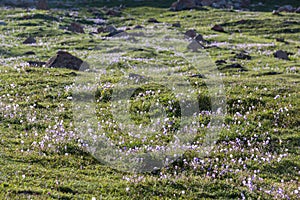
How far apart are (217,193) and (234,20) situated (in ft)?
169

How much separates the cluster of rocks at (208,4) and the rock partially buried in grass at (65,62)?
5028 centimetres

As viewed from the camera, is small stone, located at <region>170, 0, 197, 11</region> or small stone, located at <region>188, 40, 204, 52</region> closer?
small stone, located at <region>188, 40, 204, 52</region>

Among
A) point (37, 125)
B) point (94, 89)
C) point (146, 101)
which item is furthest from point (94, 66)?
point (37, 125)

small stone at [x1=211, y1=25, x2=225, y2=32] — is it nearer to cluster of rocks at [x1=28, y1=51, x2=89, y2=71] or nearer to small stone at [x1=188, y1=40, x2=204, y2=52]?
small stone at [x1=188, y1=40, x2=204, y2=52]

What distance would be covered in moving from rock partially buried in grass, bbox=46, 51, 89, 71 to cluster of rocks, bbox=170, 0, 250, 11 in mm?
50284

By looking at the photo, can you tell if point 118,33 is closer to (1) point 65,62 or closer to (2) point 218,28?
(2) point 218,28

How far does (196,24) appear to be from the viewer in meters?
59.8

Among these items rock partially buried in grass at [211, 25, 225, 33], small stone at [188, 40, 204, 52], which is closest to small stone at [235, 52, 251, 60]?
small stone at [188, 40, 204, 52]

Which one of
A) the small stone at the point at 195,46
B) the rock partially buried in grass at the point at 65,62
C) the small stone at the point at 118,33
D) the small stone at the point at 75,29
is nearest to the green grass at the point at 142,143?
the rock partially buried in grass at the point at 65,62

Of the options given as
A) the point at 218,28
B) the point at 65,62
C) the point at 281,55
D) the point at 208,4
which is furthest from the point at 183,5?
the point at 65,62

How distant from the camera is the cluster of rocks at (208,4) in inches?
2938

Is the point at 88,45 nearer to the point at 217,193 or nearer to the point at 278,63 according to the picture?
the point at 278,63

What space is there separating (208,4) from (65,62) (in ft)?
194

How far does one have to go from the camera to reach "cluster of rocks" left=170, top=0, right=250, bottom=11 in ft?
245
